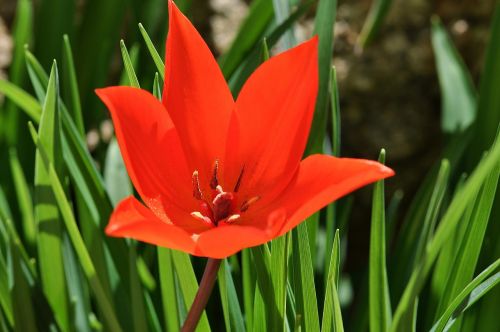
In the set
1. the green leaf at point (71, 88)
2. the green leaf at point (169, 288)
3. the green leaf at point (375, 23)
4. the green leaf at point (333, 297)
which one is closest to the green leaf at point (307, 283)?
the green leaf at point (333, 297)

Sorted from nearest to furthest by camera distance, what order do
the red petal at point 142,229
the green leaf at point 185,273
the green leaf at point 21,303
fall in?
1. the red petal at point 142,229
2. the green leaf at point 185,273
3. the green leaf at point 21,303

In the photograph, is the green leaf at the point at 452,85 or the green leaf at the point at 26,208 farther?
the green leaf at the point at 452,85

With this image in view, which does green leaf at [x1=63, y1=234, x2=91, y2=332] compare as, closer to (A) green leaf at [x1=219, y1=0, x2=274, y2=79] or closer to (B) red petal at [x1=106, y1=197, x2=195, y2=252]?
(A) green leaf at [x1=219, y1=0, x2=274, y2=79]

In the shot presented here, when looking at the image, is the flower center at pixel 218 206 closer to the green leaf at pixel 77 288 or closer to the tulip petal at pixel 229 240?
the tulip petal at pixel 229 240

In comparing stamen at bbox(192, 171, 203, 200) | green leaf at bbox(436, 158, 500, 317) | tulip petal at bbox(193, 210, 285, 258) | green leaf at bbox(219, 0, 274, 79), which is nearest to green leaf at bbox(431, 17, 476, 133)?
green leaf at bbox(219, 0, 274, 79)

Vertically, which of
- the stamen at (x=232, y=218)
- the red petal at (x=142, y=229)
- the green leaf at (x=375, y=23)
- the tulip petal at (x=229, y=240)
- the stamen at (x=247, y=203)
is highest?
the green leaf at (x=375, y=23)
